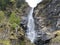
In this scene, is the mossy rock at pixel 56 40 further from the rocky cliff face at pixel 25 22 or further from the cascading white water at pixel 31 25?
the cascading white water at pixel 31 25

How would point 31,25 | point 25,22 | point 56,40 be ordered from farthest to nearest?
point 31,25, point 25,22, point 56,40

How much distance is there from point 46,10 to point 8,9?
44.0ft

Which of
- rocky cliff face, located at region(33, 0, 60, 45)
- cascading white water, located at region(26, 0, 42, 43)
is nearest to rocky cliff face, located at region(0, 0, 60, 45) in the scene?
rocky cliff face, located at region(33, 0, 60, 45)

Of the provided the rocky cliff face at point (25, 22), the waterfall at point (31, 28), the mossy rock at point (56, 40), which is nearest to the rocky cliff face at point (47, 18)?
the rocky cliff face at point (25, 22)

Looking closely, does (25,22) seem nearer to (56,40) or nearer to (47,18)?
(47,18)

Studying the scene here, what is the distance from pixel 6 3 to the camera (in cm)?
9150

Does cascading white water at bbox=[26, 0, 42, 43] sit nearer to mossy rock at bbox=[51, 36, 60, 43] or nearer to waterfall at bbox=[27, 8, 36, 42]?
waterfall at bbox=[27, 8, 36, 42]

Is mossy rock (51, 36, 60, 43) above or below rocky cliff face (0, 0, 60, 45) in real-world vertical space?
below

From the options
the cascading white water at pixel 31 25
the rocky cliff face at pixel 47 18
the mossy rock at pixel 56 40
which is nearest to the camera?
the mossy rock at pixel 56 40

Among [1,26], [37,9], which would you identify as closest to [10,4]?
[37,9]

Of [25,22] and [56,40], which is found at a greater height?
[25,22]

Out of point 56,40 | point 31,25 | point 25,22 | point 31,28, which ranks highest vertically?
point 25,22

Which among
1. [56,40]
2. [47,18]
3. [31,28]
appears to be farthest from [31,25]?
[56,40]

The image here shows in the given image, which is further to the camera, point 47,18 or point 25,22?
point 25,22
